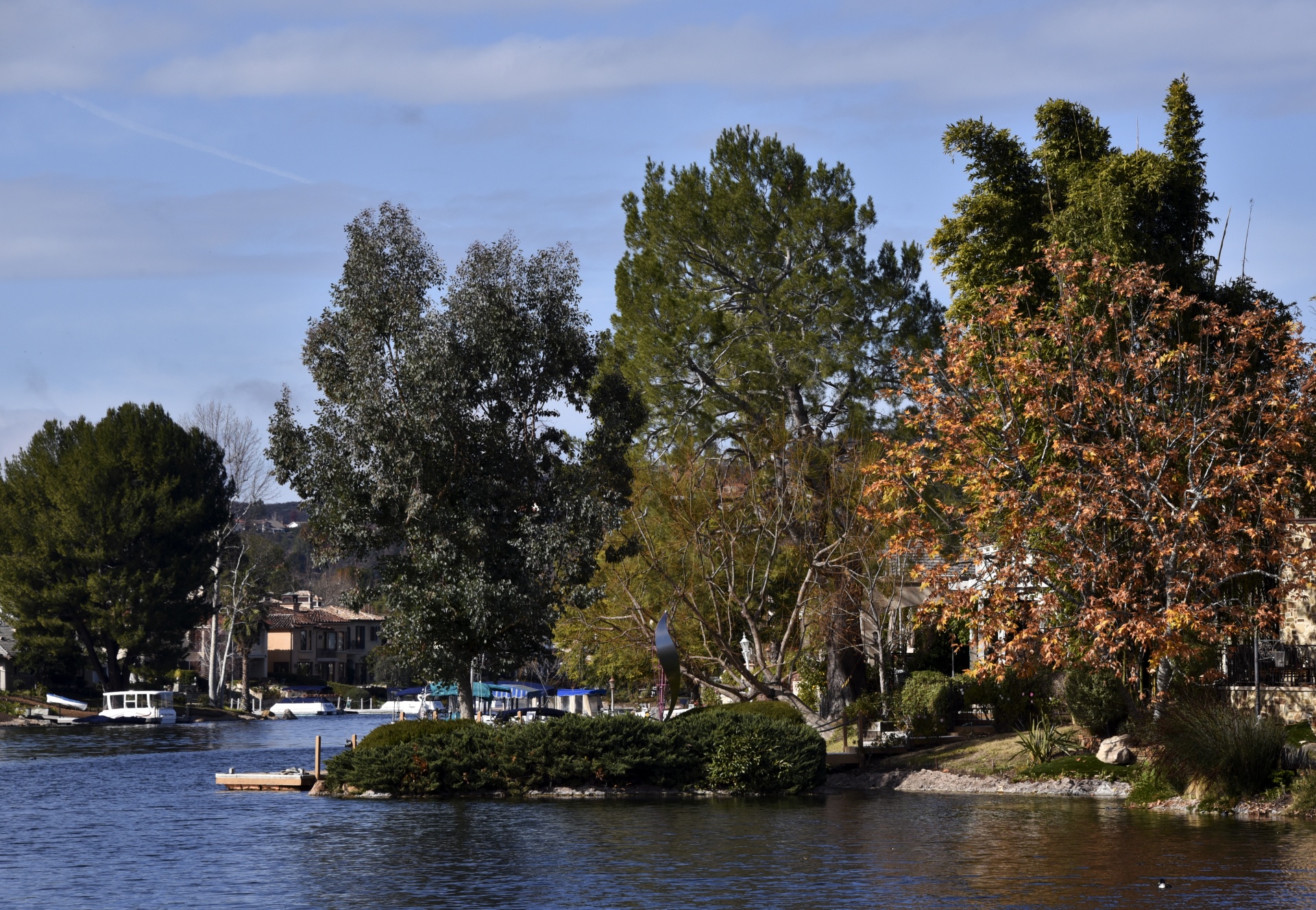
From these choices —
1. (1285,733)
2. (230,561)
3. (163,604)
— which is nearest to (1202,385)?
(1285,733)

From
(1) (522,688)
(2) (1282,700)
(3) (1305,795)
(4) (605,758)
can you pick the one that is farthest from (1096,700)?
(1) (522,688)

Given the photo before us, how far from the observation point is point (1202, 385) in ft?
103

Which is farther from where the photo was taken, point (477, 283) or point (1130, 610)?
point (477, 283)

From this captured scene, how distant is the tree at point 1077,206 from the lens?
3500 cm

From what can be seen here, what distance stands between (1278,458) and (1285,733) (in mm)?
6125

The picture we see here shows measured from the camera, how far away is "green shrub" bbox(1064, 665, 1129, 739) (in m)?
34.6

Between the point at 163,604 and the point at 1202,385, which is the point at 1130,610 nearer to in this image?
the point at 1202,385

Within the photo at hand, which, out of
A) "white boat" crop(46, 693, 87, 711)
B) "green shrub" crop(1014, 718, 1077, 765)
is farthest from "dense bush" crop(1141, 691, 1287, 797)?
"white boat" crop(46, 693, 87, 711)

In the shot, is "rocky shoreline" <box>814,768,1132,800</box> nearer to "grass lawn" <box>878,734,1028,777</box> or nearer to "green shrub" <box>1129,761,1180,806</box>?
"grass lawn" <box>878,734,1028,777</box>

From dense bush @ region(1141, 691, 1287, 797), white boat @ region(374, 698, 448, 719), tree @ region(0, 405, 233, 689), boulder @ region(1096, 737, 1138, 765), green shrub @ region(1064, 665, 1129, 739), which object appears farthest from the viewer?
white boat @ region(374, 698, 448, 719)

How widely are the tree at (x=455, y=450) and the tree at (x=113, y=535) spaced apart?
183 feet

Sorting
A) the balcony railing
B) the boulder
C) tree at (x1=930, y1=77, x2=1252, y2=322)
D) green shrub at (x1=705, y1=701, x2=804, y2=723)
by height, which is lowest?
the boulder

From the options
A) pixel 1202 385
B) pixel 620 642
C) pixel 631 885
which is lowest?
pixel 631 885

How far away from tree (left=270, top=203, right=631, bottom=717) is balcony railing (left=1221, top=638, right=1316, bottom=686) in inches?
668
